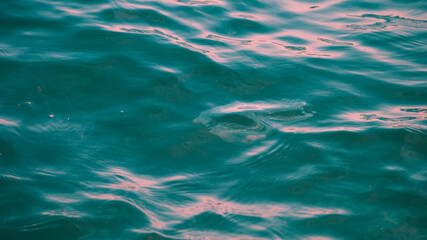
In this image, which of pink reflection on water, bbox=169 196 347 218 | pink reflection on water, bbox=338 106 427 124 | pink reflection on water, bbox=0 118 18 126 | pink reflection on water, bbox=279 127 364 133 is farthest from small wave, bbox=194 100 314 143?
pink reflection on water, bbox=0 118 18 126

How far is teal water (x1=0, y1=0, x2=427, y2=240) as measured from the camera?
8.61ft

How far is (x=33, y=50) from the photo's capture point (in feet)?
14.3

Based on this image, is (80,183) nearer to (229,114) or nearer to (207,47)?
(229,114)

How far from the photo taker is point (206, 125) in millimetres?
3609

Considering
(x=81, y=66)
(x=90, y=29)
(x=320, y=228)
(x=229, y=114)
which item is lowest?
(x=320, y=228)

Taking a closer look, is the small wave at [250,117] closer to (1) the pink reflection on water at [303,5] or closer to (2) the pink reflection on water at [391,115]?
(2) the pink reflection on water at [391,115]

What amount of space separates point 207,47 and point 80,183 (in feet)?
8.86

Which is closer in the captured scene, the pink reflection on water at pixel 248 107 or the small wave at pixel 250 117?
the small wave at pixel 250 117

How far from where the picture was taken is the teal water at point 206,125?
2623 millimetres

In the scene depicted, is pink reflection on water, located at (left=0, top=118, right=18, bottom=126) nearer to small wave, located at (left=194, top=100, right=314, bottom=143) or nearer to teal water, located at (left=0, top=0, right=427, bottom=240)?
teal water, located at (left=0, top=0, right=427, bottom=240)

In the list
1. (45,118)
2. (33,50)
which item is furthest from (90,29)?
(45,118)

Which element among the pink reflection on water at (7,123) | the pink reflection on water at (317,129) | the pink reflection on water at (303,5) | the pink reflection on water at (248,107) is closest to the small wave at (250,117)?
the pink reflection on water at (248,107)

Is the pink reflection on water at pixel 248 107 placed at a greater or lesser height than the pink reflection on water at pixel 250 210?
greater

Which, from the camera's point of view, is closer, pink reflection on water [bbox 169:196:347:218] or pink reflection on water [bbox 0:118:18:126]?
pink reflection on water [bbox 169:196:347:218]
